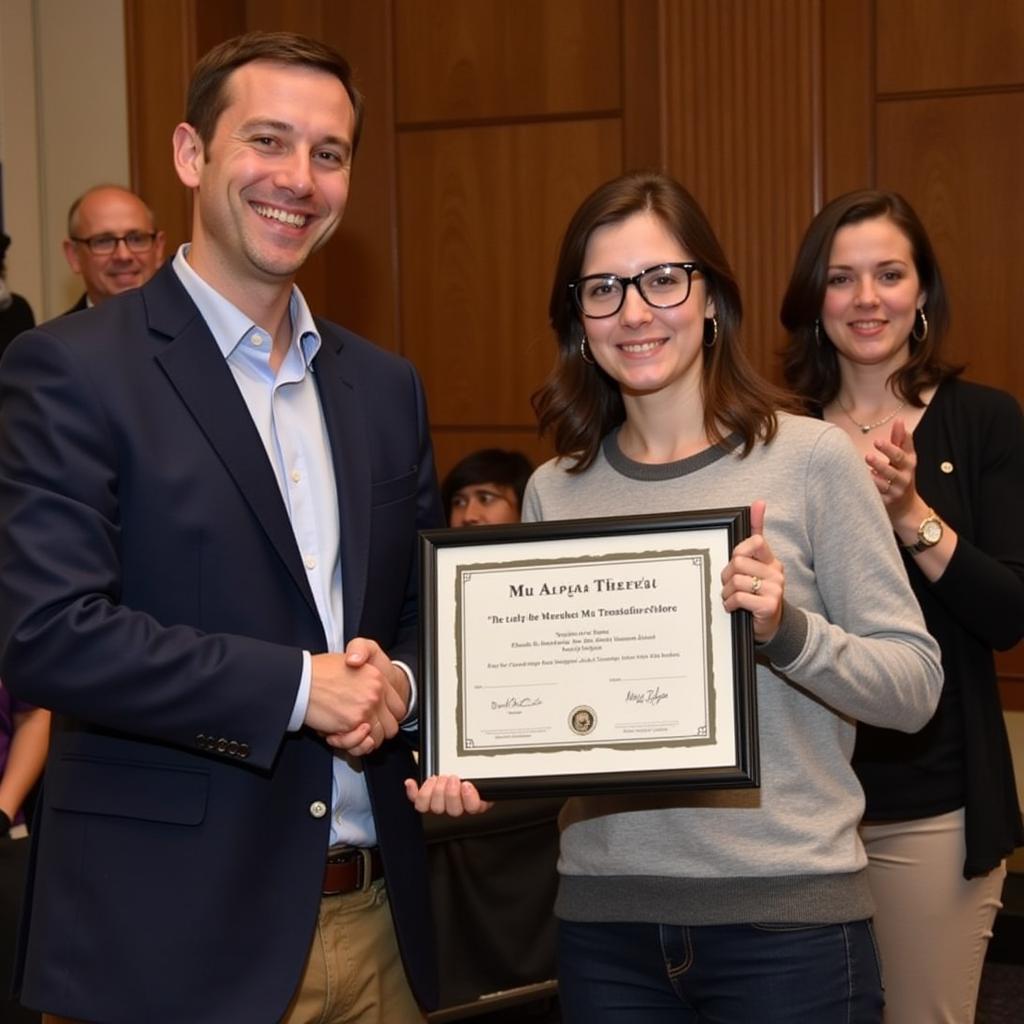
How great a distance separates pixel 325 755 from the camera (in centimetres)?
185

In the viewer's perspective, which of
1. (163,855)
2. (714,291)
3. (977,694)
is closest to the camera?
(163,855)

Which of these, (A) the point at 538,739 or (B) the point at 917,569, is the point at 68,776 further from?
(B) the point at 917,569

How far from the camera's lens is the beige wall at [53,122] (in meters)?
5.20

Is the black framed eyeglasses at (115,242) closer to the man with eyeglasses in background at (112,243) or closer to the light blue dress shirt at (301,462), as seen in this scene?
the man with eyeglasses in background at (112,243)

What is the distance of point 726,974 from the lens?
1.76m

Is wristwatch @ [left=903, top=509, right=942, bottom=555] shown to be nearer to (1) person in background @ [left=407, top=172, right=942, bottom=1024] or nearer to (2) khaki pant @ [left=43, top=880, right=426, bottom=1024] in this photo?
(1) person in background @ [left=407, top=172, right=942, bottom=1024]

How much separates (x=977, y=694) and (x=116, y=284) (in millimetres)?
2894

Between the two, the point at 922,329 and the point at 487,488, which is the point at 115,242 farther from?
the point at 922,329

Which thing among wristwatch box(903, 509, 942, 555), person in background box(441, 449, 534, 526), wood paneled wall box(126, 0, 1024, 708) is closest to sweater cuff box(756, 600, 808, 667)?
wristwatch box(903, 509, 942, 555)

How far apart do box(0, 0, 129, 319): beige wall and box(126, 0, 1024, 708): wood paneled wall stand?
4.6 inches

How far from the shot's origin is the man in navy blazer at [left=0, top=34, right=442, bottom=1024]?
1.70m

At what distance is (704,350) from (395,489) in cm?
47

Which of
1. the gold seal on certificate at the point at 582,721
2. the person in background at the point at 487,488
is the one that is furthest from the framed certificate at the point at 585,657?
the person in background at the point at 487,488

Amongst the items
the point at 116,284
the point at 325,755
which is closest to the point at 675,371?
the point at 325,755
